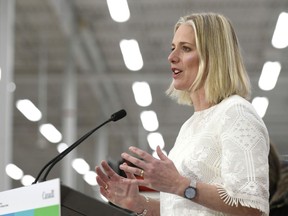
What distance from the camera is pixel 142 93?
14844mm

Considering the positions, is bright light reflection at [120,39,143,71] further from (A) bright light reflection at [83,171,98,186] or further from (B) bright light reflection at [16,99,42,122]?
(A) bright light reflection at [83,171,98,186]

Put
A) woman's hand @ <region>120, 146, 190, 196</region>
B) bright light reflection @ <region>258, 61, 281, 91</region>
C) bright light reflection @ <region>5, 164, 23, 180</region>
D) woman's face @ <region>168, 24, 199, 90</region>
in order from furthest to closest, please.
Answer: bright light reflection @ <region>5, 164, 23, 180</region> → bright light reflection @ <region>258, 61, 281, 91</region> → woman's face @ <region>168, 24, 199, 90</region> → woman's hand @ <region>120, 146, 190, 196</region>

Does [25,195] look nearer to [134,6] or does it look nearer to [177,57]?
[177,57]

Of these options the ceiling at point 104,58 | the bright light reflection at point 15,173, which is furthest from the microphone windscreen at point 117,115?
the bright light reflection at point 15,173

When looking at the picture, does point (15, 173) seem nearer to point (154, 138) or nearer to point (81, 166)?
point (81, 166)

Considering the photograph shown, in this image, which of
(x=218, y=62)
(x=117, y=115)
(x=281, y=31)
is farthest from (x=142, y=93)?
(x=218, y=62)

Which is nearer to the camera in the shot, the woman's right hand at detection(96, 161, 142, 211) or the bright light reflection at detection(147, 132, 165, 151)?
the woman's right hand at detection(96, 161, 142, 211)

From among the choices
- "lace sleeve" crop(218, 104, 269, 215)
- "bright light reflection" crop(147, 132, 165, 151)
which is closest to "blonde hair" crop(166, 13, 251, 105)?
"lace sleeve" crop(218, 104, 269, 215)

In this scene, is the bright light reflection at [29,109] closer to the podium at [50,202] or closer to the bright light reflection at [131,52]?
the bright light reflection at [131,52]

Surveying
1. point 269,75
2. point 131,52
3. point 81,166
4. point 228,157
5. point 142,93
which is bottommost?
point 228,157

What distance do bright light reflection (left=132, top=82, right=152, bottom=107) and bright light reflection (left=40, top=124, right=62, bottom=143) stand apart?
2.64m

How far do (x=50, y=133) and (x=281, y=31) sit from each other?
8.88 metres

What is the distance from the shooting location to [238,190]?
1.93 metres

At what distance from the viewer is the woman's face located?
89.7 inches
